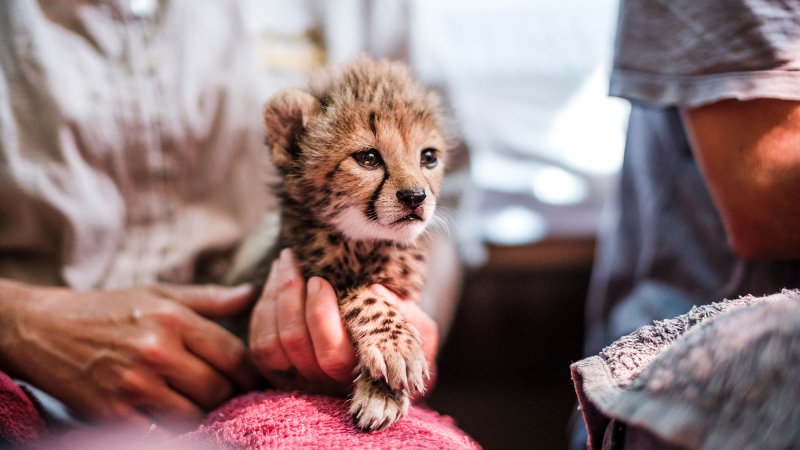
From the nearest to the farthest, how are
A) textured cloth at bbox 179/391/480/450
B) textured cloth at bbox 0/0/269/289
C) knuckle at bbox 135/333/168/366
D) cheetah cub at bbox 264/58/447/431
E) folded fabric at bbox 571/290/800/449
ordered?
folded fabric at bbox 571/290/800/449 → textured cloth at bbox 179/391/480/450 → cheetah cub at bbox 264/58/447/431 → knuckle at bbox 135/333/168/366 → textured cloth at bbox 0/0/269/289

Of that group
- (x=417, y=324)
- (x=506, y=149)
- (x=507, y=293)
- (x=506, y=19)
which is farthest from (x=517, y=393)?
(x=506, y=19)

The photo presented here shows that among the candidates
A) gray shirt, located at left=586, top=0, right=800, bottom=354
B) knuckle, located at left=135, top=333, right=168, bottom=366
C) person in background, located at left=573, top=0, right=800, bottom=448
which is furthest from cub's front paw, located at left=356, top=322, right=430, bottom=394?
gray shirt, located at left=586, top=0, right=800, bottom=354

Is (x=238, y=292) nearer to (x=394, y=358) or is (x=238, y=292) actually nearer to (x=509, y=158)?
(x=394, y=358)

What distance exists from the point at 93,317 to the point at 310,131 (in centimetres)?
50

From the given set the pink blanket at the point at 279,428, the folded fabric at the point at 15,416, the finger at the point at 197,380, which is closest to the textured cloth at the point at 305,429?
the pink blanket at the point at 279,428

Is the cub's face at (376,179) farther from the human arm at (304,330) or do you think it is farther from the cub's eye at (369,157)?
the human arm at (304,330)

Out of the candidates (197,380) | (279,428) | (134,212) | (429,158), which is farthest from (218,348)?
(429,158)

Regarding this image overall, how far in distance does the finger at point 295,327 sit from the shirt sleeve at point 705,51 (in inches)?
27.2

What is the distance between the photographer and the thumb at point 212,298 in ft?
3.52

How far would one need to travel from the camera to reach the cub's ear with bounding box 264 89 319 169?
0.99 metres

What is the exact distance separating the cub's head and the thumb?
20 centimetres

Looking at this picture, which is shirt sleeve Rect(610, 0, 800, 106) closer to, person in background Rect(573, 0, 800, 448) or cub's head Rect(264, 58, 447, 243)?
person in background Rect(573, 0, 800, 448)

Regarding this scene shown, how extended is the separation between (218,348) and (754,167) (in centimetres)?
95

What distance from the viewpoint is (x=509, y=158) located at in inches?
86.6
